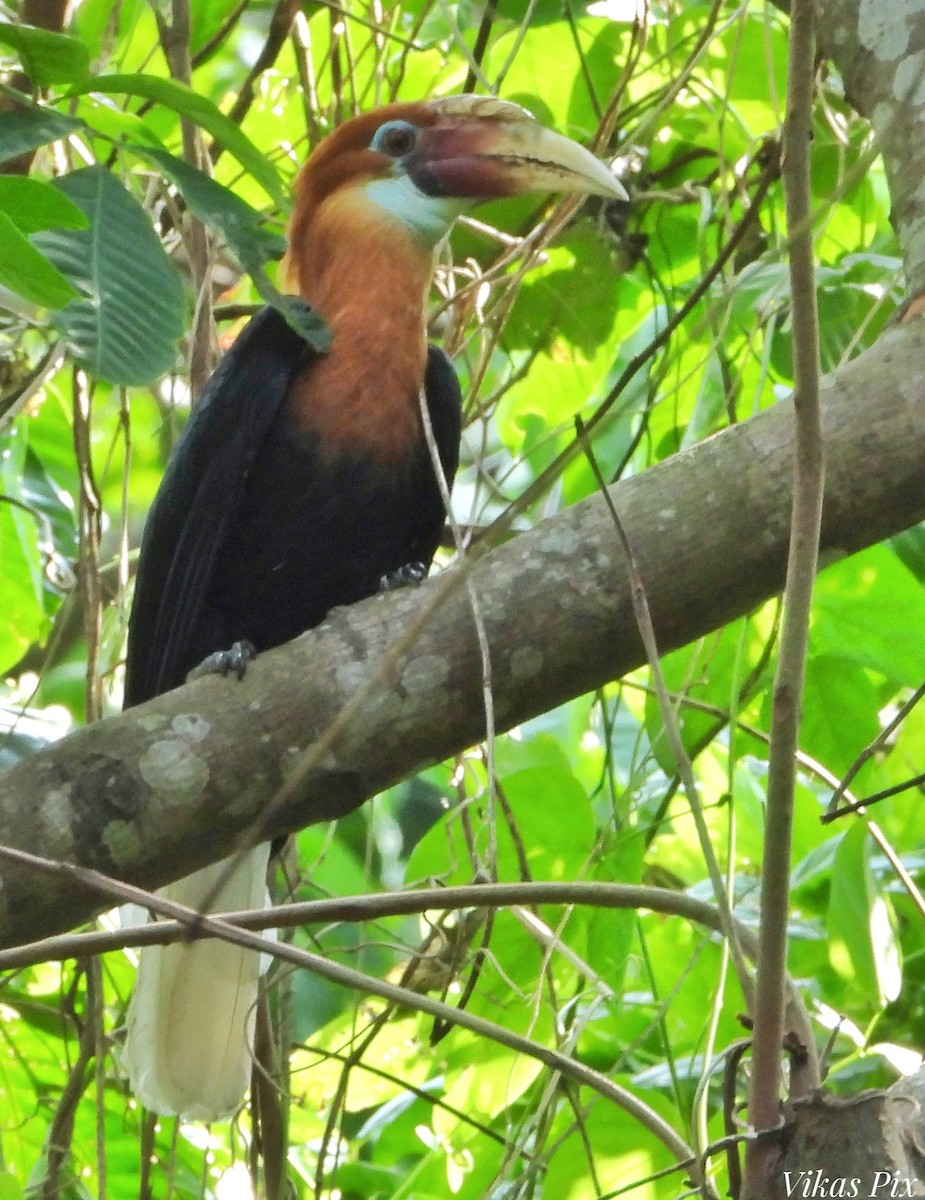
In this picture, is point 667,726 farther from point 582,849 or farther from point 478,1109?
point 478,1109

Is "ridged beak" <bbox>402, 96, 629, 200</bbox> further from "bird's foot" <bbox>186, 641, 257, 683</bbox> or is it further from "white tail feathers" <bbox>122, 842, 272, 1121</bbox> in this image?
"white tail feathers" <bbox>122, 842, 272, 1121</bbox>

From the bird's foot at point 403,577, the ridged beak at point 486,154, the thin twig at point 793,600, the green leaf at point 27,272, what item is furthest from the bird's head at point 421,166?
the thin twig at point 793,600

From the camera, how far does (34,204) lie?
131 centimetres

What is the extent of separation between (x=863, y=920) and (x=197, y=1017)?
110 centimetres

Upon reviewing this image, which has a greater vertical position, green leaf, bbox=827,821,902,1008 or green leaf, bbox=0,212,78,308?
green leaf, bbox=0,212,78,308

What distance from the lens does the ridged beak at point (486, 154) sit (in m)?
2.25

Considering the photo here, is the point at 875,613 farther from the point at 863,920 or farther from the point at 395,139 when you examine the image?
the point at 395,139

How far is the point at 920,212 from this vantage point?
169 cm

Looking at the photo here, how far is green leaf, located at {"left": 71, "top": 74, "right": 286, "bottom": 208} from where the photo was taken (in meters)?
1.51

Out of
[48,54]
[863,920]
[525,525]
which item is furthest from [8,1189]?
[525,525]

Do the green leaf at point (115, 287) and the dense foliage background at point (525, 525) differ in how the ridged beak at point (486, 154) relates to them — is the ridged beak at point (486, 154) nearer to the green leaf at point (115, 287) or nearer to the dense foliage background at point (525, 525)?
the dense foliage background at point (525, 525)

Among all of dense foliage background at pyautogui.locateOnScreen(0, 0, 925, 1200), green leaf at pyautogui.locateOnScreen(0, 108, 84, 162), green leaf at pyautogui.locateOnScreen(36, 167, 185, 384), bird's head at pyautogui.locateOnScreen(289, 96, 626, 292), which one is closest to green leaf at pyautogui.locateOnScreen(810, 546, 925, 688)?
dense foliage background at pyautogui.locateOnScreen(0, 0, 925, 1200)

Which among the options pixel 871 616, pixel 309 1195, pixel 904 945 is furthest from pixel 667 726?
pixel 309 1195

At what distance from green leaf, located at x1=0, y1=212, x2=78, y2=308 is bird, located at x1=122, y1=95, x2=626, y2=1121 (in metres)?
1.00
